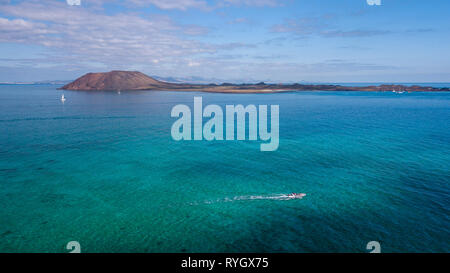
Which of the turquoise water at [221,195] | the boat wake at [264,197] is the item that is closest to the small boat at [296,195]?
the boat wake at [264,197]

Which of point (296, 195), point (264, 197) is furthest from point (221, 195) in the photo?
point (296, 195)

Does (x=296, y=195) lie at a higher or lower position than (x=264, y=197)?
higher

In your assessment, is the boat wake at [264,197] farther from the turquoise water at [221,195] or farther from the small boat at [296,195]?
the turquoise water at [221,195]

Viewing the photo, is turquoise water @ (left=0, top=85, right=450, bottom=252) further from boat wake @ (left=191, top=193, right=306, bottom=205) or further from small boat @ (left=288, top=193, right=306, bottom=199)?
small boat @ (left=288, top=193, right=306, bottom=199)

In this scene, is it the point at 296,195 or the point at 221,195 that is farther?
the point at 221,195

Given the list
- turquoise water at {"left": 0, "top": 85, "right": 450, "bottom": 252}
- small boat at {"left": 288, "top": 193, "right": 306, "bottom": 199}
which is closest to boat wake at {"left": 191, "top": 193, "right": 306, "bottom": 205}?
small boat at {"left": 288, "top": 193, "right": 306, "bottom": 199}

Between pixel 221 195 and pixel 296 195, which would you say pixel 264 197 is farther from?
pixel 221 195

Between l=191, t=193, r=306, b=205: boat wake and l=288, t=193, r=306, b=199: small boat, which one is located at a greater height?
l=288, t=193, r=306, b=199: small boat

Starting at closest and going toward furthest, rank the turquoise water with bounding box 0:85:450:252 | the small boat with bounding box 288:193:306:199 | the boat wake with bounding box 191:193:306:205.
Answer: the turquoise water with bounding box 0:85:450:252 < the boat wake with bounding box 191:193:306:205 < the small boat with bounding box 288:193:306:199
